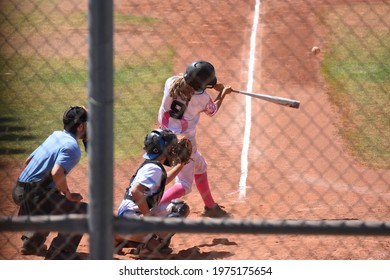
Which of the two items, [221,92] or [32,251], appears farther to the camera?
[221,92]

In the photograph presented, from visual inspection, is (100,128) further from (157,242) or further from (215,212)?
(215,212)

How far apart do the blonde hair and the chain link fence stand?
1090 millimetres

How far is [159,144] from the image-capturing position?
23.8 ft

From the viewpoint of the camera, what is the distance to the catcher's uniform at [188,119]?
27.1ft

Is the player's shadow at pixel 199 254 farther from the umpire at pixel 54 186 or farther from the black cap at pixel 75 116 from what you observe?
the black cap at pixel 75 116

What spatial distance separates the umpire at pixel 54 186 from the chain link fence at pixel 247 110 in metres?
0.25

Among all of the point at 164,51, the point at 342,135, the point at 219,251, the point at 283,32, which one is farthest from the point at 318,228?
the point at 283,32

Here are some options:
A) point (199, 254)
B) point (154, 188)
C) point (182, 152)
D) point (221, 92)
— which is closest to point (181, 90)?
point (221, 92)

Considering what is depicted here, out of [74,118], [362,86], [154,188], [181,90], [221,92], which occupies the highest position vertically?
[362,86]

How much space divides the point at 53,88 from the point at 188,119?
4455mm

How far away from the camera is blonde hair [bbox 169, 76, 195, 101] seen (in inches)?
315

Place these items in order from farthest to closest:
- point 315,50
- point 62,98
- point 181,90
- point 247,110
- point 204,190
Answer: point 315,50
point 62,98
point 247,110
point 204,190
point 181,90

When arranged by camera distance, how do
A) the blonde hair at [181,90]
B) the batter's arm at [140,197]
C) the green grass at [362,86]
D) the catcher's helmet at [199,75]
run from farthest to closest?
1. the green grass at [362,86]
2. the blonde hair at [181,90]
3. the catcher's helmet at [199,75]
4. the batter's arm at [140,197]

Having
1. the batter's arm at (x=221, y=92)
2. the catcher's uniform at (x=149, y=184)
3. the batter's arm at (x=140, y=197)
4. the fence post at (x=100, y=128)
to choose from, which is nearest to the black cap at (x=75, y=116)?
the catcher's uniform at (x=149, y=184)
